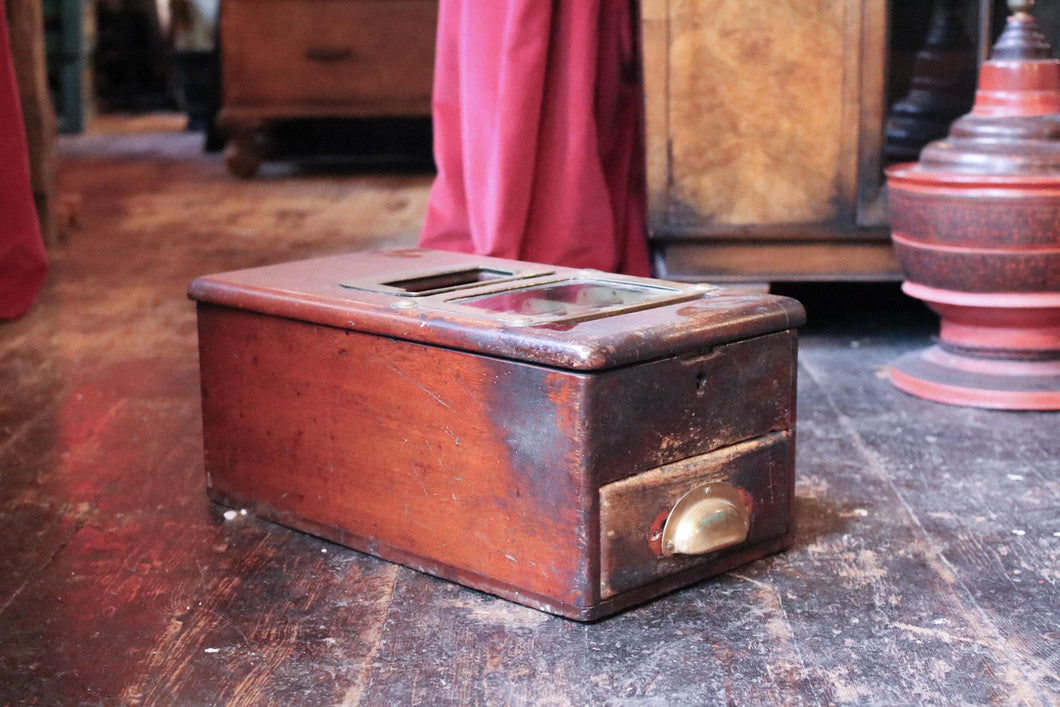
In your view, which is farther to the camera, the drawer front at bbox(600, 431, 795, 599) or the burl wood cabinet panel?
the burl wood cabinet panel

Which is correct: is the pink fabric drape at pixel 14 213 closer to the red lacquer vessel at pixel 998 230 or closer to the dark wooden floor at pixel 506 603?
the dark wooden floor at pixel 506 603

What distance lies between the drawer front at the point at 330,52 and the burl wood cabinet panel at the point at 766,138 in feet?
9.15

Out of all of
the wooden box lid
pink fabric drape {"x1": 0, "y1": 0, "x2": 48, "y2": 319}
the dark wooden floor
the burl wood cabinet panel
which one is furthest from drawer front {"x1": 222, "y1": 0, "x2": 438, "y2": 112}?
the wooden box lid

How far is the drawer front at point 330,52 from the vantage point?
477cm

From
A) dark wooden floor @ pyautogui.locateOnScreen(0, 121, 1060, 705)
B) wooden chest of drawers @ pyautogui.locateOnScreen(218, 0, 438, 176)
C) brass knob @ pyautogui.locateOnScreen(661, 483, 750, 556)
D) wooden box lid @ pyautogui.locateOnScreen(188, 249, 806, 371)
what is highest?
wooden chest of drawers @ pyautogui.locateOnScreen(218, 0, 438, 176)

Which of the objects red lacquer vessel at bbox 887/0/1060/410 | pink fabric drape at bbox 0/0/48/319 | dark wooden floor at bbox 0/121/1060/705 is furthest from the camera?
pink fabric drape at bbox 0/0/48/319

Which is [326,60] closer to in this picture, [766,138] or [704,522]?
[766,138]

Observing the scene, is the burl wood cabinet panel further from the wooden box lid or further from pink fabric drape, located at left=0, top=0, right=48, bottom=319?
pink fabric drape, located at left=0, top=0, right=48, bottom=319

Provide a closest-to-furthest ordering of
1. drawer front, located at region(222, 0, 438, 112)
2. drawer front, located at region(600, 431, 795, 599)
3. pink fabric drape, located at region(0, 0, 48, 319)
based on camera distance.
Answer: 1. drawer front, located at region(600, 431, 795, 599)
2. pink fabric drape, located at region(0, 0, 48, 319)
3. drawer front, located at region(222, 0, 438, 112)

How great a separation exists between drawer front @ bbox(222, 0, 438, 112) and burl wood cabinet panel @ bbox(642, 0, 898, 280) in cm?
279

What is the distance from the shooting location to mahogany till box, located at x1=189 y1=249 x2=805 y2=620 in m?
1.07

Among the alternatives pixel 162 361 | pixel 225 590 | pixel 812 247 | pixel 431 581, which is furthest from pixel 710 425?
pixel 162 361

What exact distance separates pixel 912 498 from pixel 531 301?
0.50 m

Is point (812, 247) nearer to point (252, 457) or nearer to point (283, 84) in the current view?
point (252, 457)
